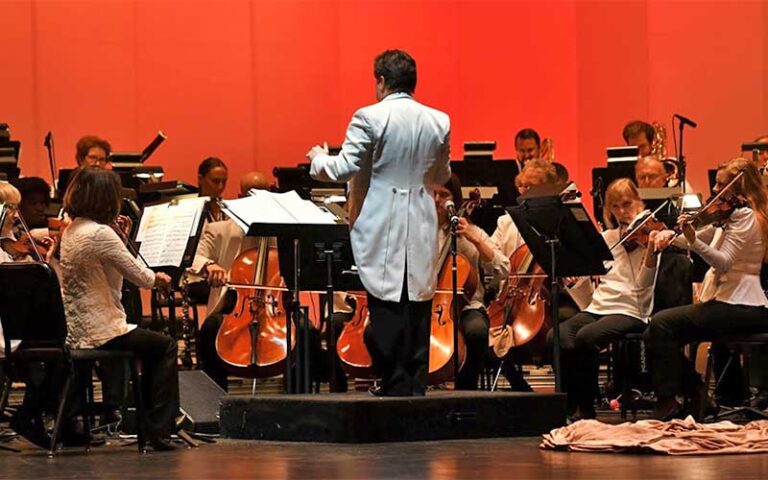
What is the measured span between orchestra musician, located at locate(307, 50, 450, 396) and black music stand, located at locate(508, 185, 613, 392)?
74 cm

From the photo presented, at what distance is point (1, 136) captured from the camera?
27.4 ft

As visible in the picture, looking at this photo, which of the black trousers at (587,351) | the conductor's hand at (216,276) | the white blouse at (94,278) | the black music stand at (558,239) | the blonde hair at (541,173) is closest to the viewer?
the white blouse at (94,278)

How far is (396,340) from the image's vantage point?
19.4 feet

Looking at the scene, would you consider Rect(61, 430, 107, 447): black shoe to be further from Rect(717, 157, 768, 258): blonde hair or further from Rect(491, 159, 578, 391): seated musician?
Rect(717, 157, 768, 258): blonde hair

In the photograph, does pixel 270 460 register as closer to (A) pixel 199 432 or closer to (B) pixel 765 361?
(A) pixel 199 432

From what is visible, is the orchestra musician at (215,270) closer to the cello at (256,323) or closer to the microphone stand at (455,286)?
the cello at (256,323)

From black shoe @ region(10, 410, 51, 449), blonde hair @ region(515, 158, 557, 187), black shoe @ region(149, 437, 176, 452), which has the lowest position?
black shoe @ region(149, 437, 176, 452)

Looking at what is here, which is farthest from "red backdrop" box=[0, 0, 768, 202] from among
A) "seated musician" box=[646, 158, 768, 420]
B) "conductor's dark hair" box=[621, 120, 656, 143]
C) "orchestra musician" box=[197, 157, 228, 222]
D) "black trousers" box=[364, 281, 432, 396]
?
"black trousers" box=[364, 281, 432, 396]

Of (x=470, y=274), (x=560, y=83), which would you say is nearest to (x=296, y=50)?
(x=560, y=83)

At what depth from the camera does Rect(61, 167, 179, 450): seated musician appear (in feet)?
19.2

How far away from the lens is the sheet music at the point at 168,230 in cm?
643

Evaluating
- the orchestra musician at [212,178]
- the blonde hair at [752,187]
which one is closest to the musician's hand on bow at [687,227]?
the blonde hair at [752,187]

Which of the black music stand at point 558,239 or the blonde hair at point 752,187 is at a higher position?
the blonde hair at point 752,187

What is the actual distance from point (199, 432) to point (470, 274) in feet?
5.19
